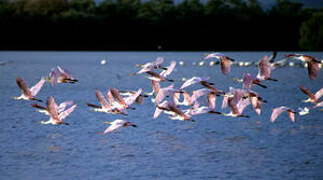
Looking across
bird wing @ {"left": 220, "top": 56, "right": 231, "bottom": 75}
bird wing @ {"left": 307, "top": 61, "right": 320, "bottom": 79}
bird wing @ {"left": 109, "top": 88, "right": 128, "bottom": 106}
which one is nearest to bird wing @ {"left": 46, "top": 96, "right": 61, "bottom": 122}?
bird wing @ {"left": 109, "top": 88, "right": 128, "bottom": 106}

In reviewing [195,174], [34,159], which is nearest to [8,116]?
[34,159]

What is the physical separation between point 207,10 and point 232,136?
85.5 metres

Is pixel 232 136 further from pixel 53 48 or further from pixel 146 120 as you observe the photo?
pixel 53 48

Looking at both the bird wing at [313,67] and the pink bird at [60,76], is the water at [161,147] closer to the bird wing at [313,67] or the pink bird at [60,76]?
the pink bird at [60,76]

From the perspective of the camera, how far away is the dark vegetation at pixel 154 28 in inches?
3780

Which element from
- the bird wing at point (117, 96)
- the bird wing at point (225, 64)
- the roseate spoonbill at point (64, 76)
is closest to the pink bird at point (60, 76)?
the roseate spoonbill at point (64, 76)

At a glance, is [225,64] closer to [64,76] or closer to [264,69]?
[264,69]

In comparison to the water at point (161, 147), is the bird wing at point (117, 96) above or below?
above

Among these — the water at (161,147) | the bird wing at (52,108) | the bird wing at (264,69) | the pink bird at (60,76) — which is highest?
the bird wing at (264,69)

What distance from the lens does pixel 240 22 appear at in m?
97.4

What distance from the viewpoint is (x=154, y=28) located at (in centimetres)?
9738

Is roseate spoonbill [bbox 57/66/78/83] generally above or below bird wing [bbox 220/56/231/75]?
below

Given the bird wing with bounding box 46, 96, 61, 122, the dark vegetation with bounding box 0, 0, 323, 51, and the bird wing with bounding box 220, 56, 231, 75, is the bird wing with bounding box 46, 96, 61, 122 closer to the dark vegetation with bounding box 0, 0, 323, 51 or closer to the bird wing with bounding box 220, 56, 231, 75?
the bird wing with bounding box 220, 56, 231, 75

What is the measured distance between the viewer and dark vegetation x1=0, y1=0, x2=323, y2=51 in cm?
9600
